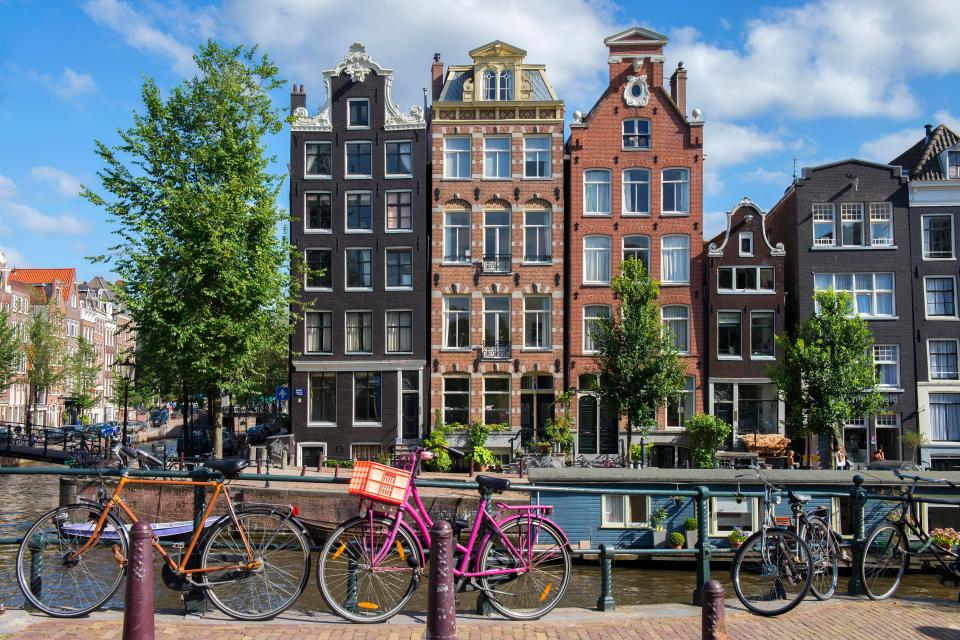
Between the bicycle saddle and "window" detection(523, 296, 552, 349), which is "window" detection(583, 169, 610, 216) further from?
the bicycle saddle

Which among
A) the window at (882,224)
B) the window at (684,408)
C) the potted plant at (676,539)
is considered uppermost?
the window at (882,224)

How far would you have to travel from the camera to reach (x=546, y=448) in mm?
30297

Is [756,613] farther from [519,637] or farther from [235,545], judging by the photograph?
[235,545]

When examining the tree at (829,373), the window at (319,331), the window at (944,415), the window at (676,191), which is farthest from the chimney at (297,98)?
the window at (944,415)

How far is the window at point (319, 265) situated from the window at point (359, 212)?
1.47 m

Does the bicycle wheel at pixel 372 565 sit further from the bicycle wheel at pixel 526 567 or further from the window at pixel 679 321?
the window at pixel 679 321

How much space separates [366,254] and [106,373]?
63.8m

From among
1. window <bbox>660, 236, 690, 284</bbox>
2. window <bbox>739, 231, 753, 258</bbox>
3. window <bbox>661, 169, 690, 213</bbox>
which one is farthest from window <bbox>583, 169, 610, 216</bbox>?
window <bbox>739, 231, 753, 258</bbox>

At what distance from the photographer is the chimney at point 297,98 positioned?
3369 cm

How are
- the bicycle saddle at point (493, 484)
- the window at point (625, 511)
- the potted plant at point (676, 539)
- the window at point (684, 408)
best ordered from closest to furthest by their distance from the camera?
the bicycle saddle at point (493, 484) < the potted plant at point (676, 539) < the window at point (625, 511) < the window at point (684, 408)

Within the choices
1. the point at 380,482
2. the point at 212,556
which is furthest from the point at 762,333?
the point at 212,556

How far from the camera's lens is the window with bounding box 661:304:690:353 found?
104 ft

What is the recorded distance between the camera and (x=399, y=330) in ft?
107

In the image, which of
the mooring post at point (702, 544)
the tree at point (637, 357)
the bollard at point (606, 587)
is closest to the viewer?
the bollard at point (606, 587)
